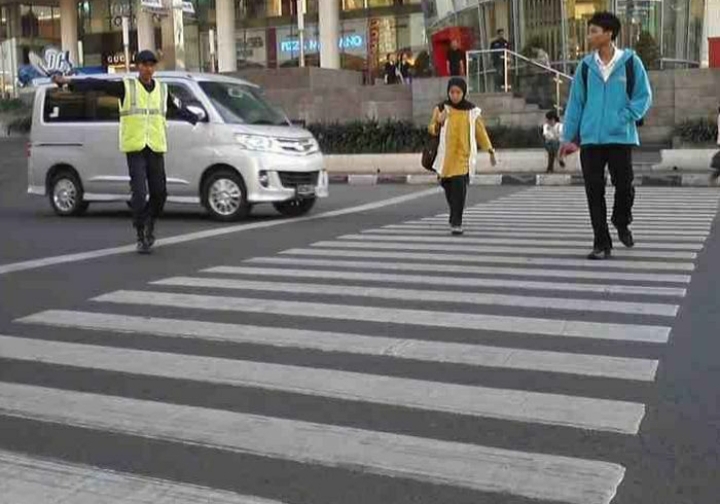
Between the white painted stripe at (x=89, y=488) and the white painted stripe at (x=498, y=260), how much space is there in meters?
5.37

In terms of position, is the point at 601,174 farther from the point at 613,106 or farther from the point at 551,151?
the point at 551,151

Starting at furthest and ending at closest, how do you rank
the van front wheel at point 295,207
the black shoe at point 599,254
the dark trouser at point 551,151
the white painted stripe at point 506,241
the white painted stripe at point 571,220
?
1. the dark trouser at point 551,151
2. the van front wheel at point 295,207
3. the white painted stripe at point 571,220
4. the white painted stripe at point 506,241
5. the black shoe at point 599,254

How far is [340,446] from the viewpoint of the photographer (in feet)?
13.9

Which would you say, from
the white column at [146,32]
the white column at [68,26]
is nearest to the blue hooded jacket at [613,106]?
the white column at [146,32]

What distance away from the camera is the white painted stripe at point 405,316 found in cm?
614

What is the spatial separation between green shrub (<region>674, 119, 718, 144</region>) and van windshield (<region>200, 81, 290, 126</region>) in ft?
41.4

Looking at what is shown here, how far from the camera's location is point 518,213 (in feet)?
45.2

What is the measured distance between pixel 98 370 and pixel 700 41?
29.2 m

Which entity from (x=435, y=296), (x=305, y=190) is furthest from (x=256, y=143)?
(x=435, y=296)

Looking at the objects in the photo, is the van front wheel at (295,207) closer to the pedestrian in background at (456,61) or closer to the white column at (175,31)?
the white column at (175,31)

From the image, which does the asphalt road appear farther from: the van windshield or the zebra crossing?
the van windshield

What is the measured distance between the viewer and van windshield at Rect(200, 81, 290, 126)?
44.4ft

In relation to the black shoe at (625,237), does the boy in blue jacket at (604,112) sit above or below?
above

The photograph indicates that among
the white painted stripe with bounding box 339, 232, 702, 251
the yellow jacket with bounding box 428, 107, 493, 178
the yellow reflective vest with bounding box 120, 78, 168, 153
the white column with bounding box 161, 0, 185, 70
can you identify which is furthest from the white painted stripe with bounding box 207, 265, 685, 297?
the white column with bounding box 161, 0, 185, 70
